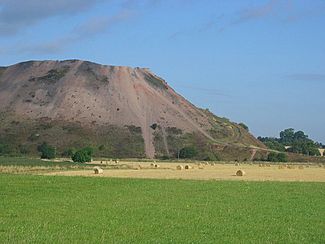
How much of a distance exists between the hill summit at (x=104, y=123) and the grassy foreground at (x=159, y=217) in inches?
4732

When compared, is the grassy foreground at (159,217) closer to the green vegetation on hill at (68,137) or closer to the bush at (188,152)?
the green vegetation on hill at (68,137)

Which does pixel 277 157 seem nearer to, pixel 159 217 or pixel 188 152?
pixel 188 152

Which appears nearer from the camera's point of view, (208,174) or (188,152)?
(208,174)

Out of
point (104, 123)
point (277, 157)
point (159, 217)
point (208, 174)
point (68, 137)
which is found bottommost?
point (159, 217)

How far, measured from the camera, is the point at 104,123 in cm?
17862

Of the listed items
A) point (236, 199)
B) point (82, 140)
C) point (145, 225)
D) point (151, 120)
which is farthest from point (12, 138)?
point (145, 225)

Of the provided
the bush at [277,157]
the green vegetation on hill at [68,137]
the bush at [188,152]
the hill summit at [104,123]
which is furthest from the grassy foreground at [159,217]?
the bush at [188,152]

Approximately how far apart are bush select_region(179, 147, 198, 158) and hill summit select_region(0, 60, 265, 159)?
232 centimetres

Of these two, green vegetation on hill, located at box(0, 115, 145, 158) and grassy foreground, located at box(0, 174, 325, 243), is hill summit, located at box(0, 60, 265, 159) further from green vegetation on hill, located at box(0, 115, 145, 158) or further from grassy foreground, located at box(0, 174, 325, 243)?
grassy foreground, located at box(0, 174, 325, 243)

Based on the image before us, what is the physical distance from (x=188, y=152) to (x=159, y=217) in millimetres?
139586

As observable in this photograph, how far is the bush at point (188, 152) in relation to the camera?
16312 cm

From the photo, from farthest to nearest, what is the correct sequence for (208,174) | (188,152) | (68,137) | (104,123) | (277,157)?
(104,123) → (68,137) → (188,152) → (277,157) → (208,174)

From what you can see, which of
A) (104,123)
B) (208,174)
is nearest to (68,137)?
(104,123)

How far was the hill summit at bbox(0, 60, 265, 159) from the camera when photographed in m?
166
